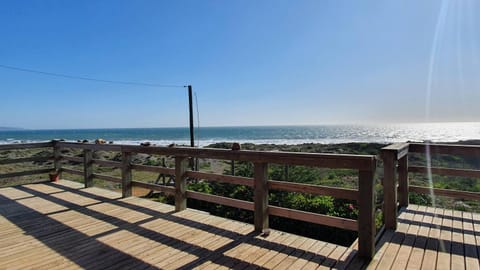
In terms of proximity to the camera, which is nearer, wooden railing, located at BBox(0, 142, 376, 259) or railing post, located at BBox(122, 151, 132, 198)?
wooden railing, located at BBox(0, 142, 376, 259)

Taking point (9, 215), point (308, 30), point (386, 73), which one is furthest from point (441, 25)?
point (9, 215)

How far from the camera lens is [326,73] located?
1423 centimetres

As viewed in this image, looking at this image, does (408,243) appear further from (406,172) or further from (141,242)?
(141,242)

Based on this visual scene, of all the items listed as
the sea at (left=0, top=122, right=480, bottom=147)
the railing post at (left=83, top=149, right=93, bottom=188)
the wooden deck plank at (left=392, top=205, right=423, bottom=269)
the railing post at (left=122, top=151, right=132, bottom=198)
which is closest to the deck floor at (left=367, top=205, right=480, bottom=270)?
the wooden deck plank at (left=392, top=205, right=423, bottom=269)

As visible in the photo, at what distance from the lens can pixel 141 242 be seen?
286 cm

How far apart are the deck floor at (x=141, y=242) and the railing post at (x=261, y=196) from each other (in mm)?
130

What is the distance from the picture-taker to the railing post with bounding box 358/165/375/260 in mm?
2338

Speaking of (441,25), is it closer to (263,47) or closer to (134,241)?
(263,47)

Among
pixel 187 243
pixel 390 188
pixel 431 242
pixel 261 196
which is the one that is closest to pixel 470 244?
pixel 431 242

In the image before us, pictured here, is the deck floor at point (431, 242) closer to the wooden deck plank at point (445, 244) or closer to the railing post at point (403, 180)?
the wooden deck plank at point (445, 244)

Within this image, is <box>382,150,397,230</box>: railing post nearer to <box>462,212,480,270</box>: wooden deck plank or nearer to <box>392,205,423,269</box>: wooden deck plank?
<box>392,205,423,269</box>: wooden deck plank

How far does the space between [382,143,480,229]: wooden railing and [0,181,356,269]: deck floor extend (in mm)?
881

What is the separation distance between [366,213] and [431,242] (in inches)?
37.4

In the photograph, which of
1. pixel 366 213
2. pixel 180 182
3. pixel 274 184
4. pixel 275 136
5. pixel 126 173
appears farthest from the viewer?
pixel 275 136
